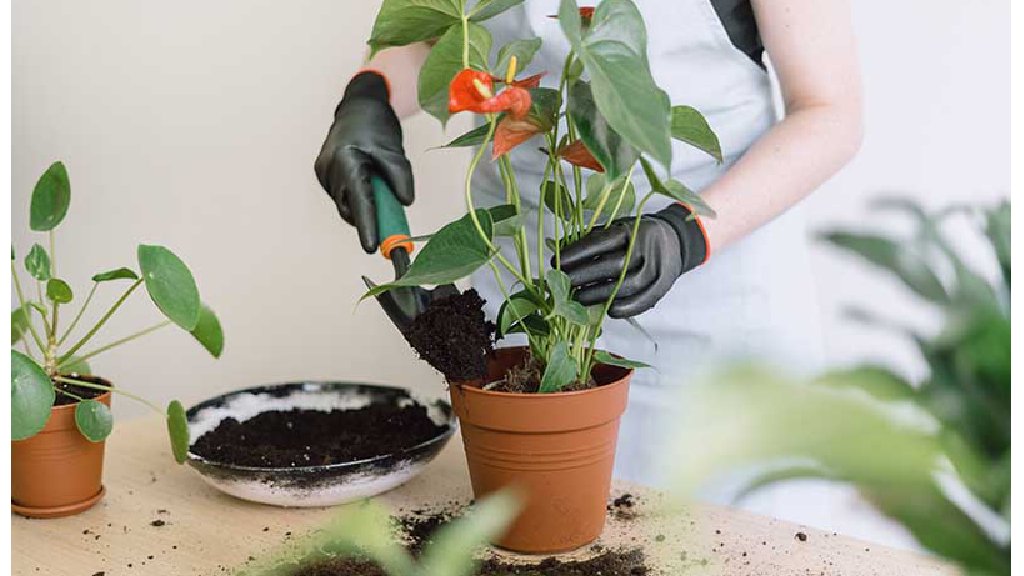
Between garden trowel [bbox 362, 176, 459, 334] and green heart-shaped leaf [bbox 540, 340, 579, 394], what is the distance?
161 mm

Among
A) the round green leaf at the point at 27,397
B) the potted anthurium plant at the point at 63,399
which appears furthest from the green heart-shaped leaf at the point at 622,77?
the round green leaf at the point at 27,397

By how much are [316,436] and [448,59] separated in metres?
0.49

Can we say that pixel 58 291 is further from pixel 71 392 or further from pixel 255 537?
pixel 255 537

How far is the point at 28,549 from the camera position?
92 centimetres

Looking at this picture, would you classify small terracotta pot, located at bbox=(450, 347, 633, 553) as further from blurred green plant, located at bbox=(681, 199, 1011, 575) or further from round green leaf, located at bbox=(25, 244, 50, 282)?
blurred green plant, located at bbox=(681, 199, 1011, 575)

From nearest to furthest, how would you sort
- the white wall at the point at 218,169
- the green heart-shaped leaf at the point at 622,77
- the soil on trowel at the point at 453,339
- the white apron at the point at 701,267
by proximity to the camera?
the green heart-shaped leaf at the point at 622,77, the soil on trowel at the point at 453,339, the white apron at the point at 701,267, the white wall at the point at 218,169

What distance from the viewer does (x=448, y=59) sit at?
84 cm

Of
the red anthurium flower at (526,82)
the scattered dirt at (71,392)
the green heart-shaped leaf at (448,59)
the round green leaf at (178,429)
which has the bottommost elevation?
the round green leaf at (178,429)

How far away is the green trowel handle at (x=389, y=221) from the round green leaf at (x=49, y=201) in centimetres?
33

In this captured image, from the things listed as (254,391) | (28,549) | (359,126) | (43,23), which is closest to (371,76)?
(359,126)

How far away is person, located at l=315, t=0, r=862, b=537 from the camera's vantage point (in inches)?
43.3

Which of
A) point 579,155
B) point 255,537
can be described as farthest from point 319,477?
point 579,155

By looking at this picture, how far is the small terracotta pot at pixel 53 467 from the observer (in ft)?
3.22

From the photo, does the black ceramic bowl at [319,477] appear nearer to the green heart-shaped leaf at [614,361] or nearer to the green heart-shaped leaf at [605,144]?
the green heart-shaped leaf at [614,361]
